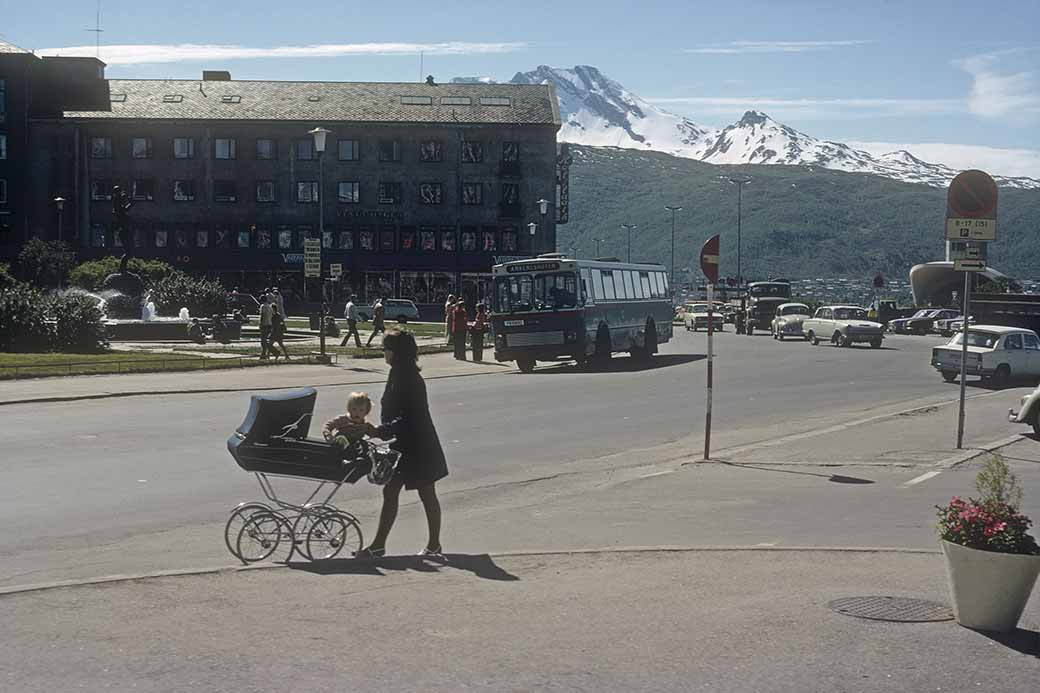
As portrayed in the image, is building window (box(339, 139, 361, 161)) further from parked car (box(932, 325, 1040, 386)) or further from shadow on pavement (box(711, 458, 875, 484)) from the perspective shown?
shadow on pavement (box(711, 458, 875, 484))

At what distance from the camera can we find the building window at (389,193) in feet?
317

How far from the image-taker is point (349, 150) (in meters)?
96.5

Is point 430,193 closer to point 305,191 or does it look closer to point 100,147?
point 305,191

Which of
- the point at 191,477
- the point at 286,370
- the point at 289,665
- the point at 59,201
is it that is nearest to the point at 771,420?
the point at 191,477

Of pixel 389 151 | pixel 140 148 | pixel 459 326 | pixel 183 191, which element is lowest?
pixel 459 326

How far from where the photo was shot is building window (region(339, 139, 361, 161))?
96.4 metres

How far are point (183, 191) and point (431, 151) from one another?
58.1ft

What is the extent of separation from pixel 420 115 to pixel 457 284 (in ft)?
40.8

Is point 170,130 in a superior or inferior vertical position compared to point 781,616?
superior

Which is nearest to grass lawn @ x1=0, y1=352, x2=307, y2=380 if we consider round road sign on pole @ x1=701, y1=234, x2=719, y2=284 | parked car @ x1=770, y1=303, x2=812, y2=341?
round road sign on pole @ x1=701, y1=234, x2=719, y2=284

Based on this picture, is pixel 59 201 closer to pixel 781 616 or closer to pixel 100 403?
pixel 100 403

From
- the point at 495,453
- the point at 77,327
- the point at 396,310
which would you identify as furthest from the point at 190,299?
the point at 495,453

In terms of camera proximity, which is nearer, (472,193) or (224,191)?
(224,191)

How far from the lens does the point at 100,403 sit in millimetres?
24484
